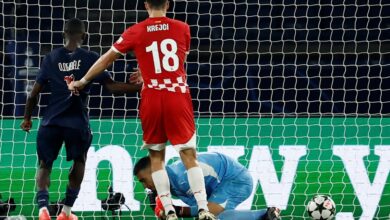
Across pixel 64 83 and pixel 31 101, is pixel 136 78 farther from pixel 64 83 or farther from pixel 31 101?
pixel 31 101

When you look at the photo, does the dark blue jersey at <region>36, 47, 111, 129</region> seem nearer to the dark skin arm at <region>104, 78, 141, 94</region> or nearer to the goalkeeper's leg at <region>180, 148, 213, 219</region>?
the dark skin arm at <region>104, 78, 141, 94</region>

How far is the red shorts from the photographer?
27.9ft

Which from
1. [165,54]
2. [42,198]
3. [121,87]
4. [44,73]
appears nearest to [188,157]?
[165,54]

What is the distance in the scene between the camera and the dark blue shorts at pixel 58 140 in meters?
9.52

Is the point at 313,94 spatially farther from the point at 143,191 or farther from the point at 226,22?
the point at 143,191

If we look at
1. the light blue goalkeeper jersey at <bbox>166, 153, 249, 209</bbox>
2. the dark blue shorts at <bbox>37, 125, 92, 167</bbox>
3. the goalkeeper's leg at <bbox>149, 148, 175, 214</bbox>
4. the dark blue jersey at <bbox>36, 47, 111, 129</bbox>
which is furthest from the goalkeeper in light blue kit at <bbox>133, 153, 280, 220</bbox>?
the dark blue jersey at <bbox>36, 47, 111, 129</bbox>

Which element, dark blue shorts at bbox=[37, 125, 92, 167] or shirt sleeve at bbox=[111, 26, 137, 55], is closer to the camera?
shirt sleeve at bbox=[111, 26, 137, 55]

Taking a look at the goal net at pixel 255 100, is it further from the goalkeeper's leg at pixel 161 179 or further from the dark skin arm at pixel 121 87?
the goalkeeper's leg at pixel 161 179

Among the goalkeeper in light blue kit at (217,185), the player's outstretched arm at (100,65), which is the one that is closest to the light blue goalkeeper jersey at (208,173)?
the goalkeeper in light blue kit at (217,185)

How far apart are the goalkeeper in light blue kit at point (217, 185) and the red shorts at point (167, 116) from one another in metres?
0.54

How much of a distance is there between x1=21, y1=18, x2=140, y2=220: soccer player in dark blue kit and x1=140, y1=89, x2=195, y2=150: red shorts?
85cm

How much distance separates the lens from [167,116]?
8.52m

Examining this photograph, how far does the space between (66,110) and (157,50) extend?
1.26 metres

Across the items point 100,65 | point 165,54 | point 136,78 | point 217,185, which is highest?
point 165,54
